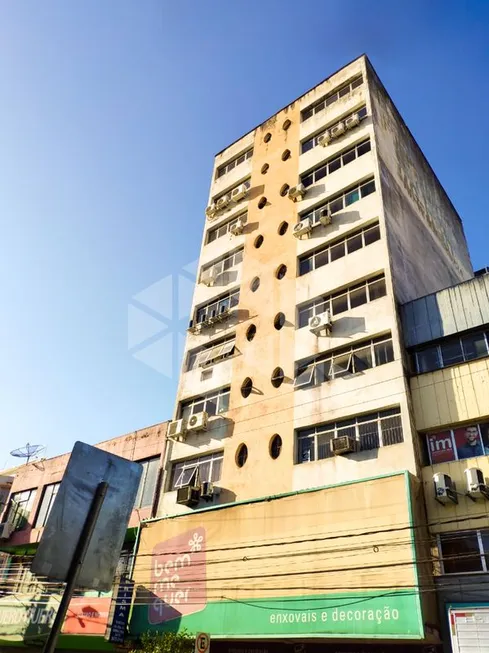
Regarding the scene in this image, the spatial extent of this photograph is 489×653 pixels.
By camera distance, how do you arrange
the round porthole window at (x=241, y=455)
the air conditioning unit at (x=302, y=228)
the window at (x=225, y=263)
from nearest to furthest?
the round porthole window at (x=241, y=455) → the air conditioning unit at (x=302, y=228) → the window at (x=225, y=263)

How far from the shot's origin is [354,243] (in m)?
22.9

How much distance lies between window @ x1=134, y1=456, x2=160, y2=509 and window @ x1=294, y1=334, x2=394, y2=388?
8.92 m

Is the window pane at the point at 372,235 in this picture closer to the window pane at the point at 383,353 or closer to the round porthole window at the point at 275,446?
the window pane at the point at 383,353

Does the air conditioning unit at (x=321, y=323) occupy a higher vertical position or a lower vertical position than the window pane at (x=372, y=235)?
lower

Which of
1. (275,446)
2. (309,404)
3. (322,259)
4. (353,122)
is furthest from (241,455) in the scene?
(353,122)

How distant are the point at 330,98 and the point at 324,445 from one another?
72.0 feet

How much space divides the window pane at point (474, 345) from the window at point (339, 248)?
664 centimetres

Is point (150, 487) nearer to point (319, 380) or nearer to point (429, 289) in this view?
point (319, 380)

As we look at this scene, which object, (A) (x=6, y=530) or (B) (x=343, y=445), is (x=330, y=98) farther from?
(A) (x=6, y=530)

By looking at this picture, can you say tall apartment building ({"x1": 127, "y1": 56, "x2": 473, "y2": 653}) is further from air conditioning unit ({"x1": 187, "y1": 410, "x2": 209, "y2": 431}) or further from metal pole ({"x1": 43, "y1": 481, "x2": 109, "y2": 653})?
metal pole ({"x1": 43, "y1": 481, "x2": 109, "y2": 653})

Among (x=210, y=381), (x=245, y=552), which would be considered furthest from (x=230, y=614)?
(x=210, y=381)

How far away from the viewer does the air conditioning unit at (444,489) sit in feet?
47.5

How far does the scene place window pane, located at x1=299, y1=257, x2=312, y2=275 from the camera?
23844mm

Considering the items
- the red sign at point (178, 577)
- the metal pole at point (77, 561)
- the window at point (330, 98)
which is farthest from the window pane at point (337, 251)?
the metal pole at point (77, 561)
